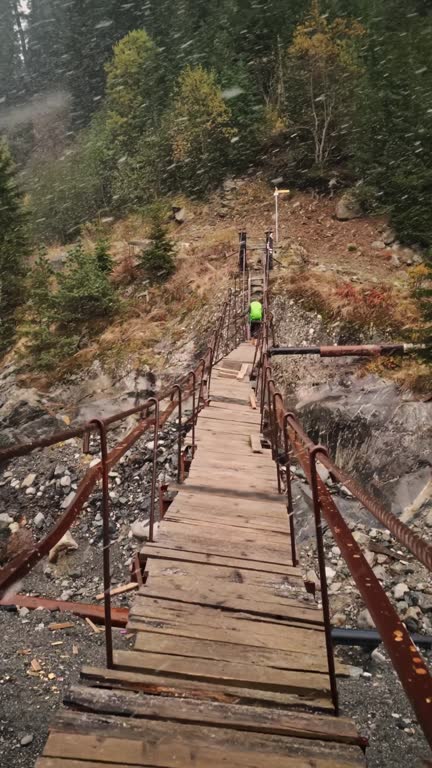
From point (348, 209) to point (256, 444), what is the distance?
1926 cm

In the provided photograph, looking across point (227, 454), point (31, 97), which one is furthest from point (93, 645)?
point (31, 97)

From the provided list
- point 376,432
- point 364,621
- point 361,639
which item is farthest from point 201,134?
point 361,639

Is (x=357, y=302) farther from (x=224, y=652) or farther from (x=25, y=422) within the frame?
(x=224, y=652)

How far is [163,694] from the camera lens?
1.97m

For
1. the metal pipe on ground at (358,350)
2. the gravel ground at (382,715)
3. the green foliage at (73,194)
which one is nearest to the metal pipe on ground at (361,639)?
the gravel ground at (382,715)

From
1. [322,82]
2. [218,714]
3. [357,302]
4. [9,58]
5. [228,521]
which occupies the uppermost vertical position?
[9,58]

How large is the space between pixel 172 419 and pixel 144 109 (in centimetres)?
3130

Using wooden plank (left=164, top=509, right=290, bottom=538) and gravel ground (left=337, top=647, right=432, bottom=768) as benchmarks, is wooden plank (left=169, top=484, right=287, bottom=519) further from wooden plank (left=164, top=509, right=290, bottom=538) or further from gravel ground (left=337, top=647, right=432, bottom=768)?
gravel ground (left=337, top=647, right=432, bottom=768)

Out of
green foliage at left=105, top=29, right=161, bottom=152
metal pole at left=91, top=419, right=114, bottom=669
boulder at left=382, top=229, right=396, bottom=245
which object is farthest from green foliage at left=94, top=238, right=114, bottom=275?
Result: green foliage at left=105, top=29, right=161, bottom=152

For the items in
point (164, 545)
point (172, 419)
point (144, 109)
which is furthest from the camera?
point (144, 109)

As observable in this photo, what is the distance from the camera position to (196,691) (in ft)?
6.55

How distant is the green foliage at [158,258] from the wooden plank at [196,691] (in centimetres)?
1682

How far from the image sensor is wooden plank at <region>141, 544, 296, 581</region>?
3202 millimetres

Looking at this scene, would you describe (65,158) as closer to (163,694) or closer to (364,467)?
(364,467)
